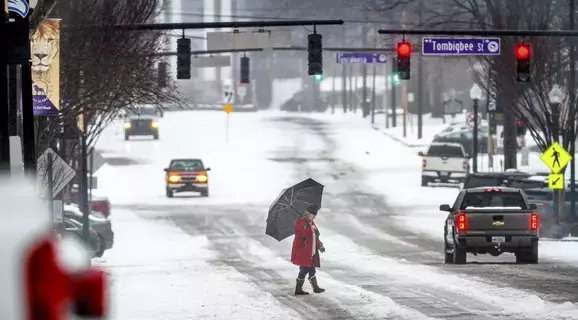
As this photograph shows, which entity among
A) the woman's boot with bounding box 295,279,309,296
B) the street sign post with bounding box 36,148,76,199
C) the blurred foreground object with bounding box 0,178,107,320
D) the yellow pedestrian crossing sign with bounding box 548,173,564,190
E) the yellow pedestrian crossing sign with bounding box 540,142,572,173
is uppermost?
the blurred foreground object with bounding box 0,178,107,320

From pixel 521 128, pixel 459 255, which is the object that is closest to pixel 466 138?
pixel 521 128

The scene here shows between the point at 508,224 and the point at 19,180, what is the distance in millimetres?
25808

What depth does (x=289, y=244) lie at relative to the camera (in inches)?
1491

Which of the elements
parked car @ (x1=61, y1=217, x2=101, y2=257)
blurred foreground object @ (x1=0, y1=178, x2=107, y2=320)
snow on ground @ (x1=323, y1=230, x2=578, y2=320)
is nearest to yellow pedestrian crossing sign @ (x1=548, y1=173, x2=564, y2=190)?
snow on ground @ (x1=323, y1=230, x2=578, y2=320)

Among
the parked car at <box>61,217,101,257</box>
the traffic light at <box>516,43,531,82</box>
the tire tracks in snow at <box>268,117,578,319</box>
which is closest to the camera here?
the tire tracks in snow at <box>268,117,578,319</box>

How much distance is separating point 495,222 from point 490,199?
0.73 metres

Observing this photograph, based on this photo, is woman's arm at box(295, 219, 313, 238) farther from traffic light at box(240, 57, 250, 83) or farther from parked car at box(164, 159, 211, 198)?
parked car at box(164, 159, 211, 198)

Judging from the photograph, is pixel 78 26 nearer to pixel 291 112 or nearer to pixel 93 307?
pixel 93 307

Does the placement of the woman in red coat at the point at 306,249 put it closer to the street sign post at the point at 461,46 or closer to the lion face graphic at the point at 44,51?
the lion face graphic at the point at 44,51

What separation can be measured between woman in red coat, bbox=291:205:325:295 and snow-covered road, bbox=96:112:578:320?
373 mm

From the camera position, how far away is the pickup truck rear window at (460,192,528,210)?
2733cm

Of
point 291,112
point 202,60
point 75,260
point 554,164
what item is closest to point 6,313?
point 75,260

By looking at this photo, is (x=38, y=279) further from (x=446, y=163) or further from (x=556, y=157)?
(x=446, y=163)

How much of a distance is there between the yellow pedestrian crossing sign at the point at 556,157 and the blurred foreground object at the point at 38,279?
3563 cm
